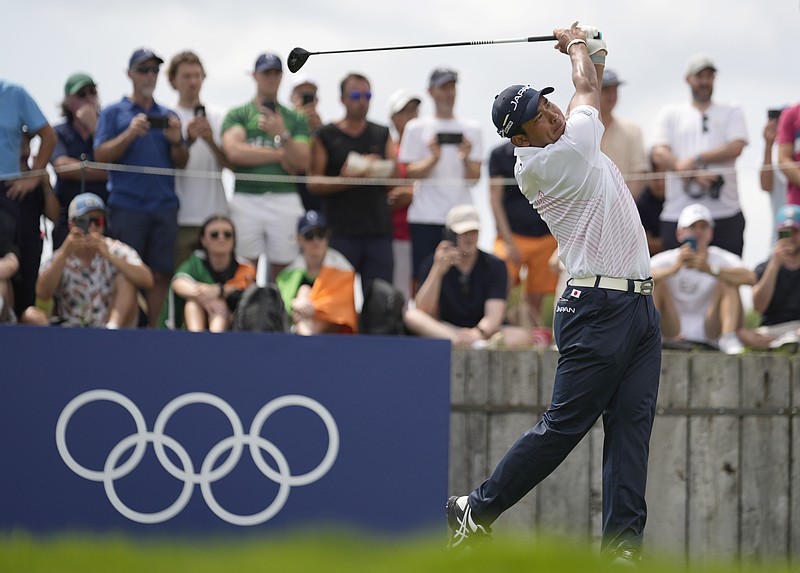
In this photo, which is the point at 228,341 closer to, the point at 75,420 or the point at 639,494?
the point at 75,420

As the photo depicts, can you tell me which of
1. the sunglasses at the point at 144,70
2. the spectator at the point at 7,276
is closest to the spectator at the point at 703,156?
the sunglasses at the point at 144,70

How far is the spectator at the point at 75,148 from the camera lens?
34.3 feet

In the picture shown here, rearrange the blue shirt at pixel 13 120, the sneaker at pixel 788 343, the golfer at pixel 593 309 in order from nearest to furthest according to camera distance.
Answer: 1. the golfer at pixel 593 309
2. the sneaker at pixel 788 343
3. the blue shirt at pixel 13 120

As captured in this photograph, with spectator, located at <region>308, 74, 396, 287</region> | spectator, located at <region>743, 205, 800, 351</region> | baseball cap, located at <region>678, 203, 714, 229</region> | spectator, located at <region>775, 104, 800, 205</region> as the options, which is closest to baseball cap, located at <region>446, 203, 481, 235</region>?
spectator, located at <region>308, 74, 396, 287</region>

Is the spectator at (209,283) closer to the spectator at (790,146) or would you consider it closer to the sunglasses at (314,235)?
the sunglasses at (314,235)

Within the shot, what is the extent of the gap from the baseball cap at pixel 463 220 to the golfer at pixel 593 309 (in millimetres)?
3874

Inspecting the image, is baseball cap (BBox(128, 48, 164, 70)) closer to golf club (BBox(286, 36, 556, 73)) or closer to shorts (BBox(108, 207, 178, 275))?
shorts (BBox(108, 207, 178, 275))

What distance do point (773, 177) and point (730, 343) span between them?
1831 mm

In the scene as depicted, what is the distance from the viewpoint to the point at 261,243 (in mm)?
10836

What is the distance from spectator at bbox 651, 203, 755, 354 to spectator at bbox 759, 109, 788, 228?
3.10 ft

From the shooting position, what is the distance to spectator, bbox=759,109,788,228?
11.2m

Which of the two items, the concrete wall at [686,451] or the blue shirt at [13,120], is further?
the blue shirt at [13,120]

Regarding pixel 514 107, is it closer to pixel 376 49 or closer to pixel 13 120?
pixel 376 49

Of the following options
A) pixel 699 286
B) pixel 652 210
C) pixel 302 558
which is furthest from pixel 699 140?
pixel 302 558
